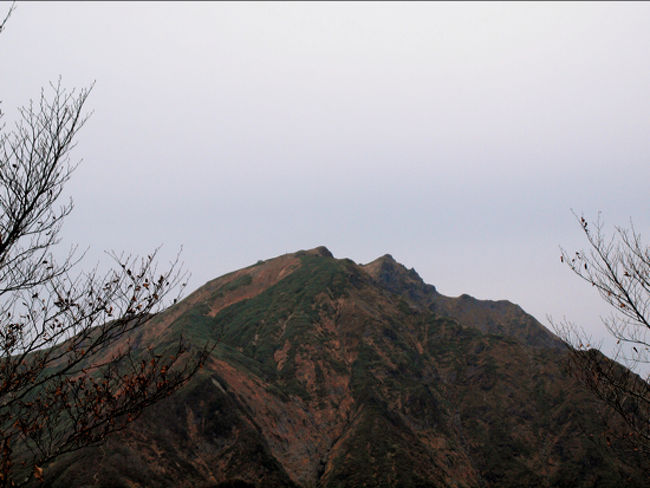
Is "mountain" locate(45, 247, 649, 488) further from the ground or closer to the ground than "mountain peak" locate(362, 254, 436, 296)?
closer to the ground

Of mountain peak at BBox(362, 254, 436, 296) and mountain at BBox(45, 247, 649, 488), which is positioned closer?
mountain at BBox(45, 247, 649, 488)

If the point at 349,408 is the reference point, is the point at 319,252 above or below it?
above

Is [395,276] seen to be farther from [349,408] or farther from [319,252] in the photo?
[349,408]

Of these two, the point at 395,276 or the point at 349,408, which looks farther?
the point at 395,276

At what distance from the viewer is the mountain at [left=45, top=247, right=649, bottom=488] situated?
61.3 metres

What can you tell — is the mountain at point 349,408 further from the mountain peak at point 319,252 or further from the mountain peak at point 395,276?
the mountain peak at point 395,276

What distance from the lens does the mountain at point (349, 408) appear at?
61312mm

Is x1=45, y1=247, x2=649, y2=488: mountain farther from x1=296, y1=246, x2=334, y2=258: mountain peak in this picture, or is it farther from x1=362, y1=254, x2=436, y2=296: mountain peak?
x1=362, y1=254, x2=436, y2=296: mountain peak

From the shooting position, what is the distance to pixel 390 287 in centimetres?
15650

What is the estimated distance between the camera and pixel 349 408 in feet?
269

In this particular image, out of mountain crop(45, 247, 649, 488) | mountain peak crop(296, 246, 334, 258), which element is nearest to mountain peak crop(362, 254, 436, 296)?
mountain peak crop(296, 246, 334, 258)

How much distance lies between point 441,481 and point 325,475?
18165 mm

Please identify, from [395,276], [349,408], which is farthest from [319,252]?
[349,408]

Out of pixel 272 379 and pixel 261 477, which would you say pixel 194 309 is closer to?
pixel 272 379
